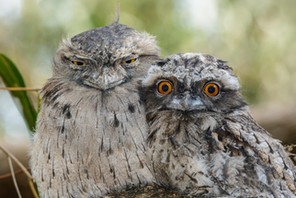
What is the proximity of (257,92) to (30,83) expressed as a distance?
8.08 ft

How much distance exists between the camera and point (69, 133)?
4016 mm

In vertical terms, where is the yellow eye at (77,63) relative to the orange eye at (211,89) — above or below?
above

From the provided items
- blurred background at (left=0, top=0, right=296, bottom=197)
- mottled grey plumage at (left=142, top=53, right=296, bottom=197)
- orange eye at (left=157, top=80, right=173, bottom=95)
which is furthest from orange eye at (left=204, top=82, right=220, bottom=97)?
blurred background at (left=0, top=0, right=296, bottom=197)

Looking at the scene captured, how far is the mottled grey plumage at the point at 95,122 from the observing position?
3928mm

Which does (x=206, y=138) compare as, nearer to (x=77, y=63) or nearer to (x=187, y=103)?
(x=187, y=103)

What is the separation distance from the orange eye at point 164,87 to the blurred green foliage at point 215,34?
12.2 ft

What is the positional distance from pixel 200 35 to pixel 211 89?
3.92m

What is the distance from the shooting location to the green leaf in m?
4.73

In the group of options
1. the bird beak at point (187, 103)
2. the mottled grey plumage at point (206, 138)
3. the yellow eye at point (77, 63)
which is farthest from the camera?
the yellow eye at point (77, 63)

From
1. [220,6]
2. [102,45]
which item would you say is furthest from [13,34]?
[102,45]

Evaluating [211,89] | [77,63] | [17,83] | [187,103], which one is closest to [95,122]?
[77,63]

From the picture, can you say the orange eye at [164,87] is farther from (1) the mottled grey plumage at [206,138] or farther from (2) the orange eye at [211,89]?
(2) the orange eye at [211,89]

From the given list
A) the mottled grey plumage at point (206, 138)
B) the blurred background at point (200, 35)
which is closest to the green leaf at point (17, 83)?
the mottled grey plumage at point (206, 138)

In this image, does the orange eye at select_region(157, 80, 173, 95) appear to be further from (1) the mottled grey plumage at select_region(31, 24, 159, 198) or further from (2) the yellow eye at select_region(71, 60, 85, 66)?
(2) the yellow eye at select_region(71, 60, 85, 66)
